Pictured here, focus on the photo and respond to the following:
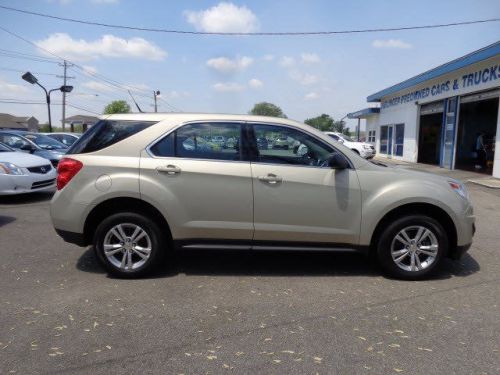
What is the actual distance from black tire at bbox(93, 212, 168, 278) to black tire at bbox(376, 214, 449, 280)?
238 centimetres

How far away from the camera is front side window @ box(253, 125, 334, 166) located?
14.7 feet

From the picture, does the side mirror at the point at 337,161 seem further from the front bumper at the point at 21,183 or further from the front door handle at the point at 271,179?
the front bumper at the point at 21,183

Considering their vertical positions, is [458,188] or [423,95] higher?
[423,95]

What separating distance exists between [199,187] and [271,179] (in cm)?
76

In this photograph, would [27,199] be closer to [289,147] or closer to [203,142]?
[203,142]

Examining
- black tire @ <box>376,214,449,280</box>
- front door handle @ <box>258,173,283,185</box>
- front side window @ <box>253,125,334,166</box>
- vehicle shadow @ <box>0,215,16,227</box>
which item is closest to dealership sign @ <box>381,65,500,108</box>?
black tire @ <box>376,214,449,280</box>

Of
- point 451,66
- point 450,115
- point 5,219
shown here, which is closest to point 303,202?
point 5,219

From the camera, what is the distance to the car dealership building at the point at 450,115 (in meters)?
15.8

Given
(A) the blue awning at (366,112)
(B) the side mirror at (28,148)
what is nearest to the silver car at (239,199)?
(B) the side mirror at (28,148)

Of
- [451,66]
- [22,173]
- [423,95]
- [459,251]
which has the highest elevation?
[451,66]

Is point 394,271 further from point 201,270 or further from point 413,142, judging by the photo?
point 413,142

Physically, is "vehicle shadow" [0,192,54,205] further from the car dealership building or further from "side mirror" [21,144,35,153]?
the car dealership building

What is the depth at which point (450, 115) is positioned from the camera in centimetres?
1900

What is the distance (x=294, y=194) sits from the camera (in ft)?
14.3
